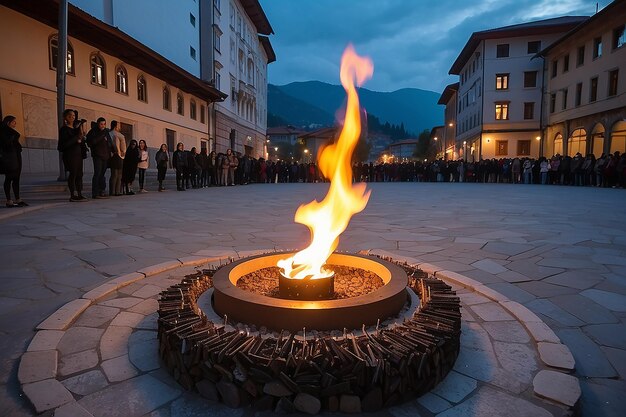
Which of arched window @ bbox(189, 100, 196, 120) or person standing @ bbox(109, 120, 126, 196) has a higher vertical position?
arched window @ bbox(189, 100, 196, 120)

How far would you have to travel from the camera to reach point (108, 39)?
56.2 feet

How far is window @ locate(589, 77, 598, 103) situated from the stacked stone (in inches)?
1343

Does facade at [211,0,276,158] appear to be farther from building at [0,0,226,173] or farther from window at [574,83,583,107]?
window at [574,83,583,107]

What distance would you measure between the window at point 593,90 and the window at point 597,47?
5.34 feet

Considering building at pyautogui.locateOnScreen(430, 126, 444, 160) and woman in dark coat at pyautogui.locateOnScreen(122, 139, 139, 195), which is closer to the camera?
woman in dark coat at pyautogui.locateOnScreen(122, 139, 139, 195)

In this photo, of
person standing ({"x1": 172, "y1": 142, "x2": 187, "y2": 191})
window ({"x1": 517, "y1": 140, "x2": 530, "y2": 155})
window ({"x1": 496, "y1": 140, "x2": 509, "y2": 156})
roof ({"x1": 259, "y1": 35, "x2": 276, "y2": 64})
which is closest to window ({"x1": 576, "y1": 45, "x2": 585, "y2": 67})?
window ({"x1": 517, "y1": 140, "x2": 530, "y2": 155})

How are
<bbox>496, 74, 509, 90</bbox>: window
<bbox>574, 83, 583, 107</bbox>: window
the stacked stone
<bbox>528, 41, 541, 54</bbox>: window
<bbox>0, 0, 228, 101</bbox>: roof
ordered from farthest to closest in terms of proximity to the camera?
<bbox>496, 74, 509, 90</bbox>: window < <bbox>528, 41, 541, 54</bbox>: window < <bbox>574, 83, 583, 107</bbox>: window < <bbox>0, 0, 228, 101</bbox>: roof < the stacked stone

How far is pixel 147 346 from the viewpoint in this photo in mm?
2502

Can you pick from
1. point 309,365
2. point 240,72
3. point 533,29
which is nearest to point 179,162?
point 309,365

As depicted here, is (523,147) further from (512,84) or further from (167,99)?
(167,99)

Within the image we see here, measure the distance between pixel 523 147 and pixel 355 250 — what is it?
40225mm

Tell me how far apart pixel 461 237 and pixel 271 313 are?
15.0ft

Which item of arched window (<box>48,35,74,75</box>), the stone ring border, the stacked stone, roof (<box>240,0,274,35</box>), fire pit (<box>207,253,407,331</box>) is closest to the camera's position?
the stacked stone

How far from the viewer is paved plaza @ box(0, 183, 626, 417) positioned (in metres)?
1.99
